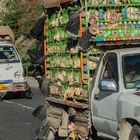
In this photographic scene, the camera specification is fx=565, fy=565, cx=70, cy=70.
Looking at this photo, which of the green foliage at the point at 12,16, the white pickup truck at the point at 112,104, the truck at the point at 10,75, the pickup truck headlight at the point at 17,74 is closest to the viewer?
the white pickup truck at the point at 112,104

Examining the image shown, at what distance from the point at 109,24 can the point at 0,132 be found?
423cm

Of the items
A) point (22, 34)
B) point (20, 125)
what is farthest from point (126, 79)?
point (22, 34)

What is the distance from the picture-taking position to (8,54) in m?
20.4

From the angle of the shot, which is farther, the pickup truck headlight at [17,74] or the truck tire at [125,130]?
the pickup truck headlight at [17,74]

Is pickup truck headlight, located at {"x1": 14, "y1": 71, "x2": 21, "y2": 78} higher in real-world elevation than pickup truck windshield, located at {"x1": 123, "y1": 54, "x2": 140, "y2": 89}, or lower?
lower

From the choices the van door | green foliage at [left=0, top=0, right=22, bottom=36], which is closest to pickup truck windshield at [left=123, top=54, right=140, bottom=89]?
the van door

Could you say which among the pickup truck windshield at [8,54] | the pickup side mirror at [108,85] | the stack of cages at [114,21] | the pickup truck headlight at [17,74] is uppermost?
the stack of cages at [114,21]

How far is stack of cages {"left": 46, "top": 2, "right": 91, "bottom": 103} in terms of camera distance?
31.6ft

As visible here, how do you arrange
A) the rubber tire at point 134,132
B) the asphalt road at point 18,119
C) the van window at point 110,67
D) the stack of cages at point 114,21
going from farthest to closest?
the asphalt road at point 18,119, the stack of cages at point 114,21, the van window at point 110,67, the rubber tire at point 134,132

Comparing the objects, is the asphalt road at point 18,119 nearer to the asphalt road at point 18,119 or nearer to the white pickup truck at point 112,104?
the asphalt road at point 18,119

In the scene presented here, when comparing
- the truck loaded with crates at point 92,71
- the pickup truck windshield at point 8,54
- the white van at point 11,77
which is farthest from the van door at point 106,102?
the pickup truck windshield at point 8,54

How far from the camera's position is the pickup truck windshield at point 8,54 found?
793 inches

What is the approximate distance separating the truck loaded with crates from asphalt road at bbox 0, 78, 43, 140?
888mm

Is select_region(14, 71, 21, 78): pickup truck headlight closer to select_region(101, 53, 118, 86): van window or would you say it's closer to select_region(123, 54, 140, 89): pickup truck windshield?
select_region(101, 53, 118, 86): van window
